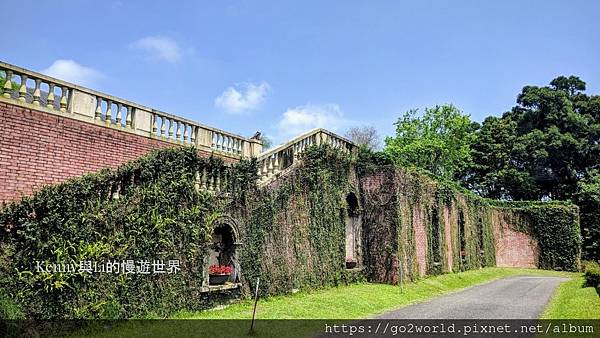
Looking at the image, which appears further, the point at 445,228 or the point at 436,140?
the point at 436,140

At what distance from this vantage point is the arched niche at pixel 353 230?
15938 millimetres

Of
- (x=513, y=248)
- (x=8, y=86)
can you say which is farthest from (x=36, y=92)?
(x=513, y=248)

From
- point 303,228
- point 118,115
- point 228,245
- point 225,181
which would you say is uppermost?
point 118,115

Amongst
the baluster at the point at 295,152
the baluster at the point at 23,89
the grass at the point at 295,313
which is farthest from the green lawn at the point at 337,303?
the baluster at the point at 23,89

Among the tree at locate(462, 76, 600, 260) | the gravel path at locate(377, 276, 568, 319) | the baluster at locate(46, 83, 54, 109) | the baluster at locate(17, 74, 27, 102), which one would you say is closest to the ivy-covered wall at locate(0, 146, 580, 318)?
the baluster at locate(46, 83, 54, 109)

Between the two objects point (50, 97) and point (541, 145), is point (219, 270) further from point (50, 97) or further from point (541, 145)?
point (541, 145)

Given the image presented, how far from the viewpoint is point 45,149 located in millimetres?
8484

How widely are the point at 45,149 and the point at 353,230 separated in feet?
35.6

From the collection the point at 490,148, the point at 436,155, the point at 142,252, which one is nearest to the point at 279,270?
the point at 142,252

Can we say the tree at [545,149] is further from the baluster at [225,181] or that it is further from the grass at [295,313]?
the baluster at [225,181]

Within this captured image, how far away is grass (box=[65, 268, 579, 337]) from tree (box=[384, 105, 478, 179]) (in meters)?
23.1

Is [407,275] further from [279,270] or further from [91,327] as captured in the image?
[91,327]

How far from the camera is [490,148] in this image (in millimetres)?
41812

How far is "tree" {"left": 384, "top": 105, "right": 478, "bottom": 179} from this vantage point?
3759cm
